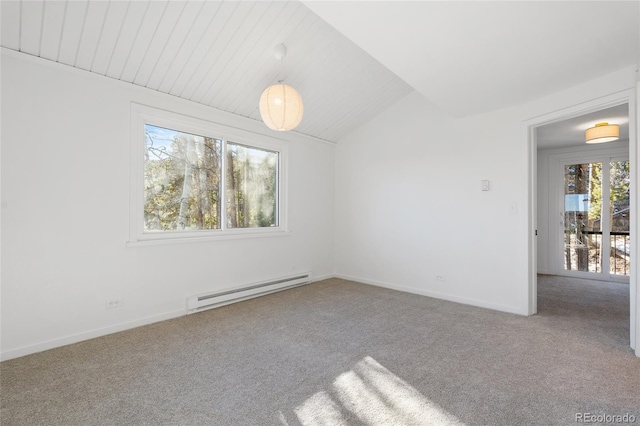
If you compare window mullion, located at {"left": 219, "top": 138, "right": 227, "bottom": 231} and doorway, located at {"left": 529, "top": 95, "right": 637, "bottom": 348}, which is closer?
window mullion, located at {"left": 219, "top": 138, "right": 227, "bottom": 231}

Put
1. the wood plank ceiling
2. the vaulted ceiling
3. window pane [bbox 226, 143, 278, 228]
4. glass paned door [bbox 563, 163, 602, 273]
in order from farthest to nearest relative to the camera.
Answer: glass paned door [bbox 563, 163, 602, 273], window pane [bbox 226, 143, 278, 228], the wood plank ceiling, the vaulted ceiling

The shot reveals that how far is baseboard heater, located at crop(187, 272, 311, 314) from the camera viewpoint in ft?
11.8

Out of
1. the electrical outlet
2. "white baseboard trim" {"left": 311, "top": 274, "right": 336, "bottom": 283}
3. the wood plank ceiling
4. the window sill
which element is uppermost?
the wood plank ceiling

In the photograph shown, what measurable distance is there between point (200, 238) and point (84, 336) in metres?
1.43

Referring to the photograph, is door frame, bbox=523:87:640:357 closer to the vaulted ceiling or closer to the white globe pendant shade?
the vaulted ceiling

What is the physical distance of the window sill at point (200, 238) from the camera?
3227 mm

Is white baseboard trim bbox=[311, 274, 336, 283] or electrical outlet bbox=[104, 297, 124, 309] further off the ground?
electrical outlet bbox=[104, 297, 124, 309]

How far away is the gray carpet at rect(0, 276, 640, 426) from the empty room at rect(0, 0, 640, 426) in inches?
0.8

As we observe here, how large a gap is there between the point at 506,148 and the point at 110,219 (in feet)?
14.9

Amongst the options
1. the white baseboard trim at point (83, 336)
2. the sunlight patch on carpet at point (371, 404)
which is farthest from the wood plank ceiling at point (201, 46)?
the sunlight patch on carpet at point (371, 404)

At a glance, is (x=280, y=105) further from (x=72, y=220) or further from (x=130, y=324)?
(x=130, y=324)

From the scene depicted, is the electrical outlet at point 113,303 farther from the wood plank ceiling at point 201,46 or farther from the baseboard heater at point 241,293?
the wood plank ceiling at point 201,46

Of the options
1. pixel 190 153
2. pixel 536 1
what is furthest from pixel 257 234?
pixel 536 1

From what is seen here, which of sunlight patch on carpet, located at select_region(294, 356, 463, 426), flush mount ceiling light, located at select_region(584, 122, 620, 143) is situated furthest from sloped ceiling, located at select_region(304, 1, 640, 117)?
sunlight patch on carpet, located at select_region(294, 356, 463, 426)
